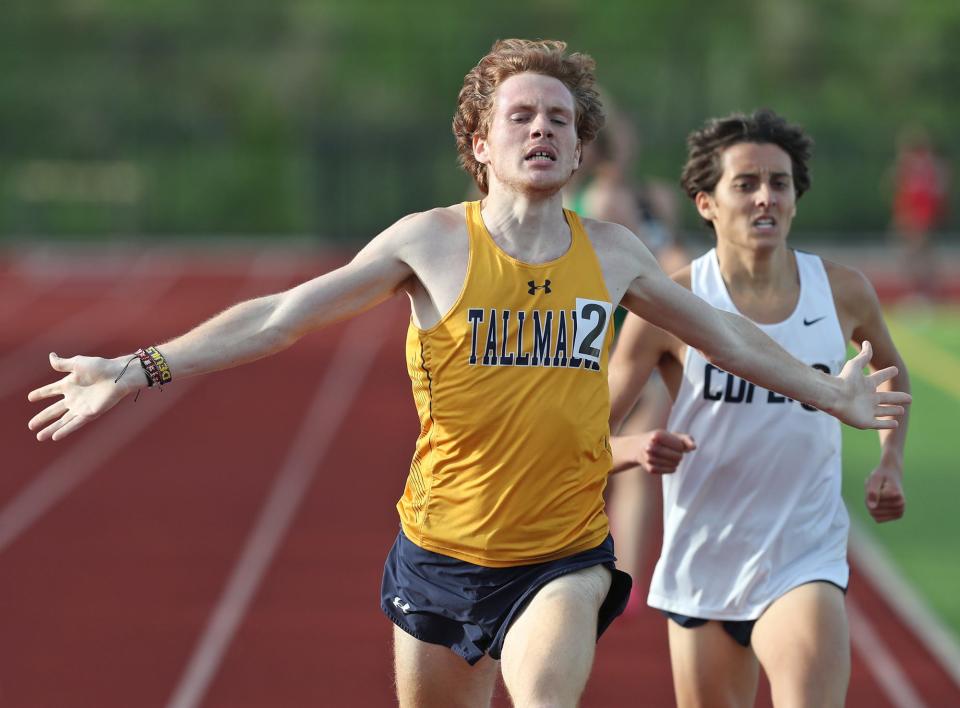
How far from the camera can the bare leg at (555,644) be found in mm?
3498

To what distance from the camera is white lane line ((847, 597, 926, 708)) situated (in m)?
6.78

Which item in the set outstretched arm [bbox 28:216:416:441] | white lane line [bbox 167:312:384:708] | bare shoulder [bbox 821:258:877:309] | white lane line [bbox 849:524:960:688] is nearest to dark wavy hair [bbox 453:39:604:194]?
outstretched arm [bbox 28:216:416:441]

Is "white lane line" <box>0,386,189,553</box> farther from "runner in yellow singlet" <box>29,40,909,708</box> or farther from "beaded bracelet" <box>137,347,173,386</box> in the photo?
"beaded bracelet" <box>137,347,173,386</box>

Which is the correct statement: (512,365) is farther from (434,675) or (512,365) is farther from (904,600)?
(904,600)

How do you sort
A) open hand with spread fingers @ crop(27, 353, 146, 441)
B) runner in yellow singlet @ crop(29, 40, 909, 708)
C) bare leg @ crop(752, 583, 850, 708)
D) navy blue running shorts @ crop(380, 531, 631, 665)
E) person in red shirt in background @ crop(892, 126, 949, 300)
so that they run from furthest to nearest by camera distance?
person in red shirt in background @ crop(892, 126, 949, 300), bare leg @ crop(752, 583, 850, 708), navy blue running shorts @ crop(380, 531, 631, 665), runner in yellow singlet @ crop(29, 40, 909, 708), open hand with spread fingers @ crop(27, 353, 146, 441)

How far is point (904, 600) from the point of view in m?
8.13

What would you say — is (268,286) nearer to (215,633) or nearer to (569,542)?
(215,633)

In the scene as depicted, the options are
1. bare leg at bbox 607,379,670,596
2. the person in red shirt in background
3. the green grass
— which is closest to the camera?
bare leg at bbox 607,379,670,596

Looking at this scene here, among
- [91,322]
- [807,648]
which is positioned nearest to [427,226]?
[807,648]

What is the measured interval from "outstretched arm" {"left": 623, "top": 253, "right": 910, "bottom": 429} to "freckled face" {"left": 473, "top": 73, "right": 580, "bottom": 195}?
0.32 meters

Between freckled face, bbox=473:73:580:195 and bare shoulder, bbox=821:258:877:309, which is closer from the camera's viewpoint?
freckled face, bbox=473:73:580:195

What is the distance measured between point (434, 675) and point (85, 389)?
106 cm

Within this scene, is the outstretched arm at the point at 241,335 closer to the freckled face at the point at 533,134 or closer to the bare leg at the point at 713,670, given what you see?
the freckled face at the point at 533,134

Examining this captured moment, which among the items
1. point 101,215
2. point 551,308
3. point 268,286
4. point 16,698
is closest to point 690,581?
point 551,308
